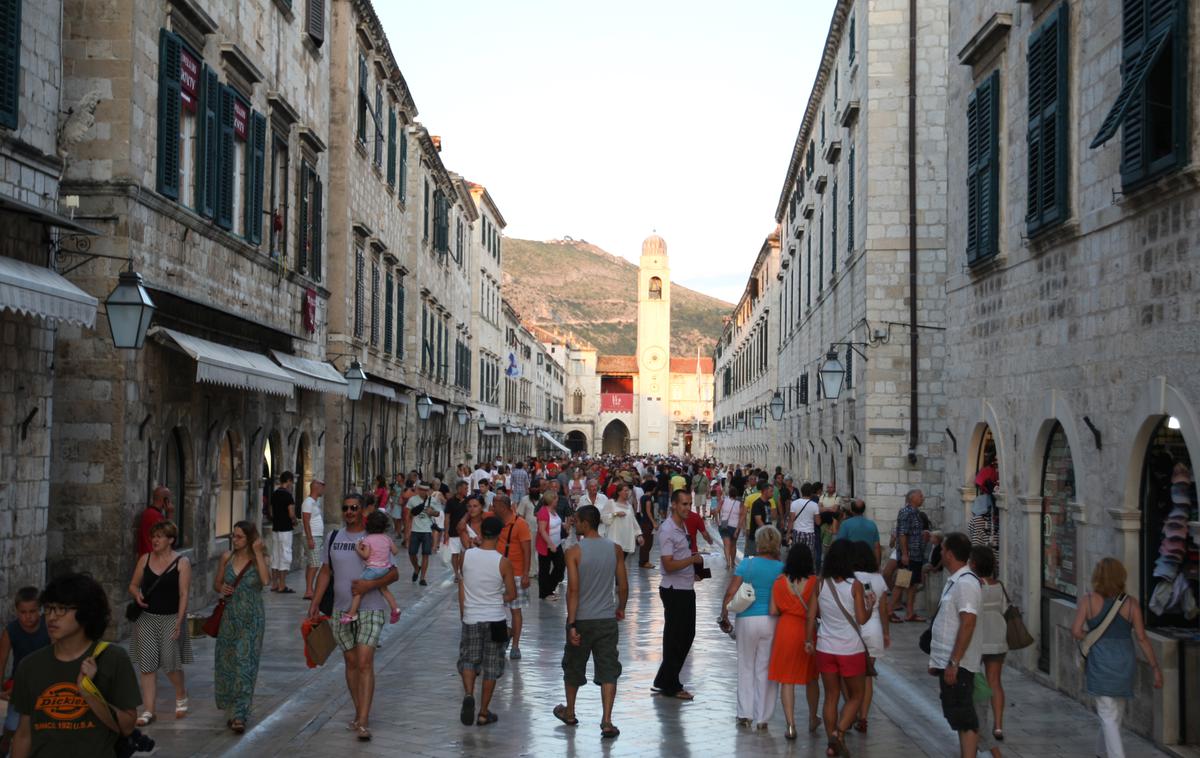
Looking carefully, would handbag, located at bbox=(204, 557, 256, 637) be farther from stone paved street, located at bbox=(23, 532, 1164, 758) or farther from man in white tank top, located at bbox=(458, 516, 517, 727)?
man in white tank top, located at bbox=(458, 516, 517, 727)

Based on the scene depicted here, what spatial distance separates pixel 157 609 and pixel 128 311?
8.40ft

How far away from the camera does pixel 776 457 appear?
44312mm

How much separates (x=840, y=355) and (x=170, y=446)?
14285mm

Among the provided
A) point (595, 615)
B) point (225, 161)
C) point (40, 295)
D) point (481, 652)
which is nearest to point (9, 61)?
point (40, 295)

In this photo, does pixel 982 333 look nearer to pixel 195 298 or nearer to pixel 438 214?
pixel 195 298

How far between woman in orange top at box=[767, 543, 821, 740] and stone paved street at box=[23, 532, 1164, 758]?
483mm

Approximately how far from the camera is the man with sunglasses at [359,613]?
993 centimetres

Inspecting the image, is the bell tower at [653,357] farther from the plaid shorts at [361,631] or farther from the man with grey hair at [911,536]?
the plaid shorts at [361,631]

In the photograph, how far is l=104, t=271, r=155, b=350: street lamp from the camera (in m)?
10.9

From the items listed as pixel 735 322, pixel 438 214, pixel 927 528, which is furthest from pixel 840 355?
pixel 735 322

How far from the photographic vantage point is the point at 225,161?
1698 centimetres

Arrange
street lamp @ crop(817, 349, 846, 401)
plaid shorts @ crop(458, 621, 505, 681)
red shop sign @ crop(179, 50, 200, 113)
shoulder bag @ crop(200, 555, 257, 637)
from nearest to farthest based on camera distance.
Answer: shoulder bag @ crop(200, 555, 257, 637), plaid shorts @ crop(458, 621, 505, 681), red shop sign @ crop(179, 50, 200, 113), street lamp @ crop(817, 349, 846, 401)

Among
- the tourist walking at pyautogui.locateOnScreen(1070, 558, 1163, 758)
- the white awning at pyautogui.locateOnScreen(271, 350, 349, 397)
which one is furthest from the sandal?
the white awning at pyautogui.locateOnScreen(271, 350, 349, 397)

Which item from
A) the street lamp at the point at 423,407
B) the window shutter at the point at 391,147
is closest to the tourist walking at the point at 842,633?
the street lamp at the point at 423,407
